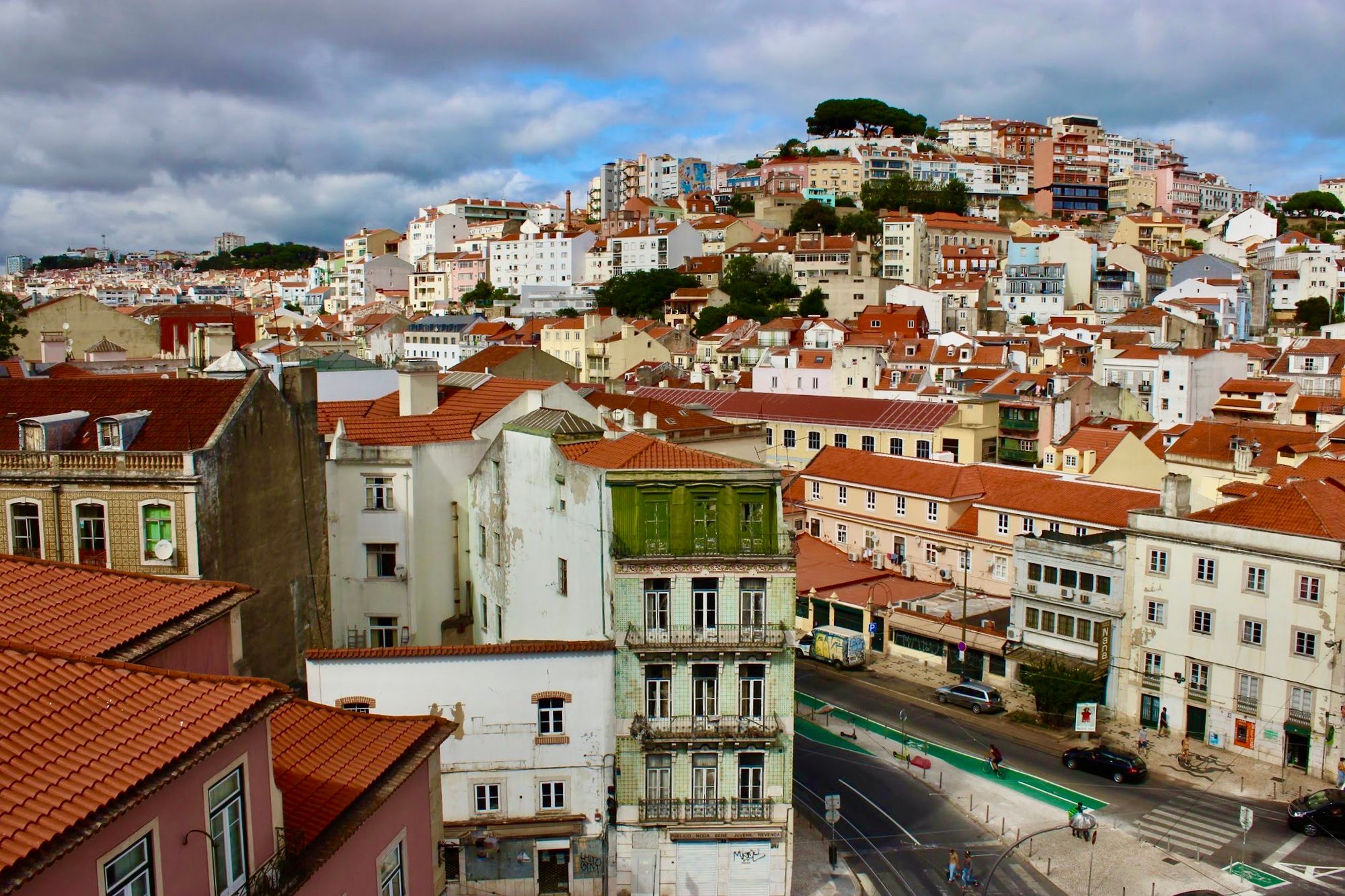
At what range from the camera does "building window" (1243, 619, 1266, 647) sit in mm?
35281

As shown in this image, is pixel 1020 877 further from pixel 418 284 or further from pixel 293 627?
pixel 418 284

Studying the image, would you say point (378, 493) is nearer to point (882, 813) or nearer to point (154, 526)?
point (154, 526)

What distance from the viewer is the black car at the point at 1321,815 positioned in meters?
29.8

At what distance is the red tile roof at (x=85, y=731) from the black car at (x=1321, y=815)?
95.7 feet

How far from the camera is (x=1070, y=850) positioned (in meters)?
29.3

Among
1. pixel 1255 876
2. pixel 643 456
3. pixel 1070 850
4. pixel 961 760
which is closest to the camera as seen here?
pixel 643 456

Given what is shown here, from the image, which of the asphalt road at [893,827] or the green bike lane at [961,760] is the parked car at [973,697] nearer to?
the green bike lane at [961,760]

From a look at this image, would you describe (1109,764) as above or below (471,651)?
below

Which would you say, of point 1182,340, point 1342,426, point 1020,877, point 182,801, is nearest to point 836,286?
point 1182,340

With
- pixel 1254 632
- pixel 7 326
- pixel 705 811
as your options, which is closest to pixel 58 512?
pixel 705 811

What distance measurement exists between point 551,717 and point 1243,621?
23173mm

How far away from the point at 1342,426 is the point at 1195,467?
29.6ft

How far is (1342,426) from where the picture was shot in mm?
53750

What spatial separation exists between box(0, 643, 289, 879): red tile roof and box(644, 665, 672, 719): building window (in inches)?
623
